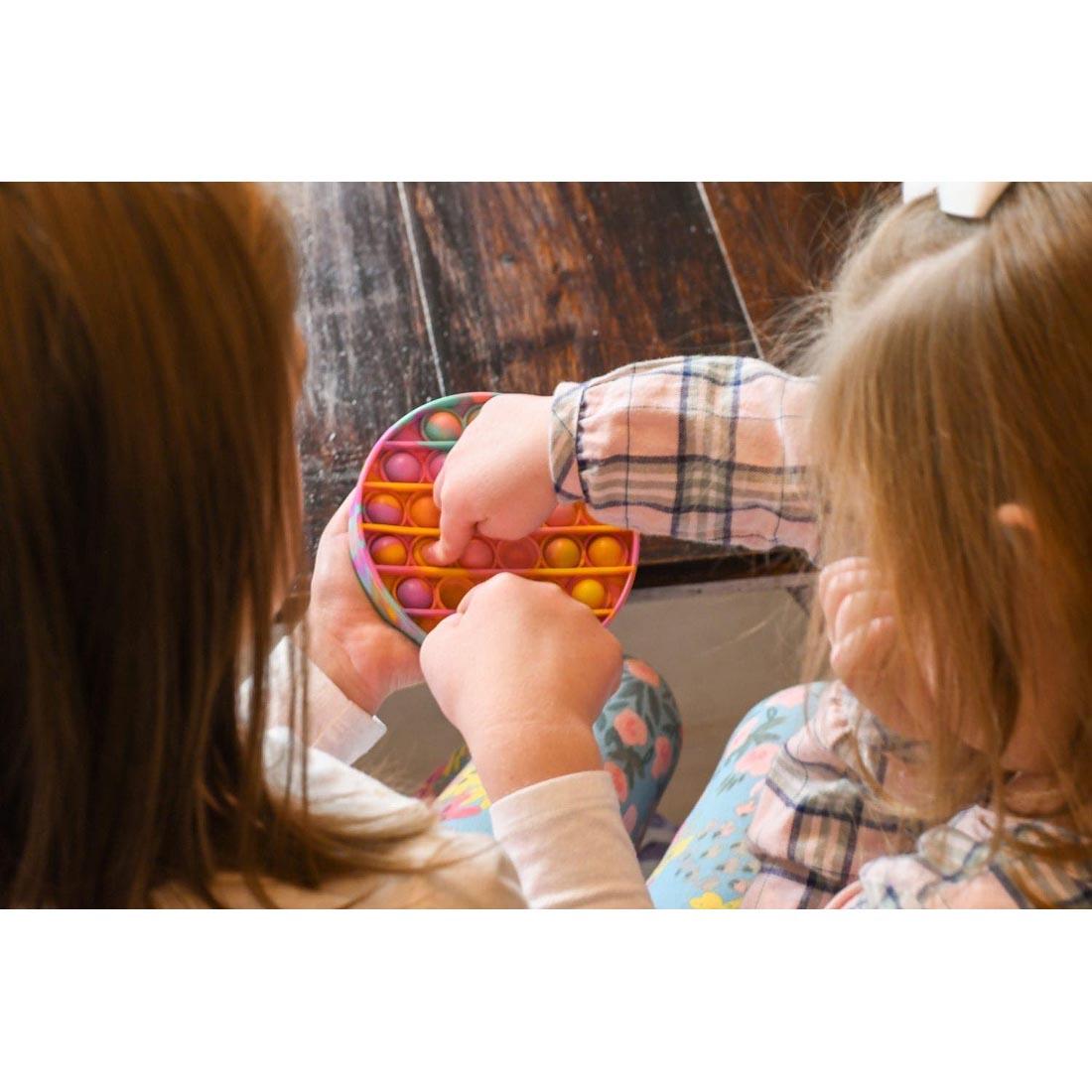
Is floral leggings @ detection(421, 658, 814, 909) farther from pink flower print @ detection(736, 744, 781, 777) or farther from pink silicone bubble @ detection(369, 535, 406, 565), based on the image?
pink silicone bubble @ detection(369, 535, 406, 565)

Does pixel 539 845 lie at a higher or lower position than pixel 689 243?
lower

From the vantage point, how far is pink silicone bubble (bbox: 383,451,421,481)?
1.80ft

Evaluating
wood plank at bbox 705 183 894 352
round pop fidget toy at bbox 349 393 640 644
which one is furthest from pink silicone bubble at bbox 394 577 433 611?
wood plank at bbox 705 183 894 352

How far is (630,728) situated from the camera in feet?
1.96

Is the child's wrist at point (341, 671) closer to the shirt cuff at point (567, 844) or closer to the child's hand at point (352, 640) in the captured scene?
the child's hand at point (352, 640)

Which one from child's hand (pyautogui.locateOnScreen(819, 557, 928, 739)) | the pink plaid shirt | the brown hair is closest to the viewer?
the brown hair

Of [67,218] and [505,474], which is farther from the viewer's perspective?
[505,474]

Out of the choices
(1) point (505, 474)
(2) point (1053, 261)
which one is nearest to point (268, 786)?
(1) point (505, 474)

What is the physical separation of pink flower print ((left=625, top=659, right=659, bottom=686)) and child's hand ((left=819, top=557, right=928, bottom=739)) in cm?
17

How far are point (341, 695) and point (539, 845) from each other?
139 mm

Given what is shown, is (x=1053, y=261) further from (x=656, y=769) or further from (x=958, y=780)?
(x=656, y=769)

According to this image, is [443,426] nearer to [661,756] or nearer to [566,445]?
[566,445]

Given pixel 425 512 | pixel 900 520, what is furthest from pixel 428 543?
pixel 900 520

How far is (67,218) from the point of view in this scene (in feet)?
1.03
